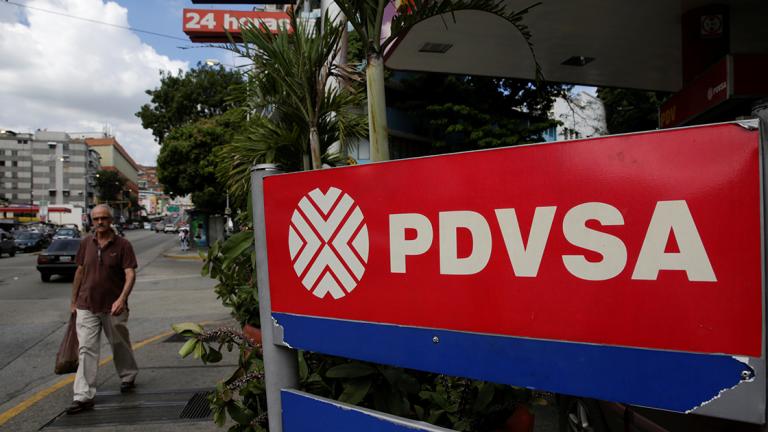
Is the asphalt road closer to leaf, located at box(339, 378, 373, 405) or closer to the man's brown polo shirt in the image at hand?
the man's brown polo shirt

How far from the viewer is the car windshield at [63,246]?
52.7ft

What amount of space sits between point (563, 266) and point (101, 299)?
476 cm

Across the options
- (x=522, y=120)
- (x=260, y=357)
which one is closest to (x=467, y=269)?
(x=260, y=357)

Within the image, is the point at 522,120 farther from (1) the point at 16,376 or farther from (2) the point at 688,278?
(2) the point at 688,278

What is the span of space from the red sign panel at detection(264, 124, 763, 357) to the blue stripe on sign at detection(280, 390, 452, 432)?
0.86 ft

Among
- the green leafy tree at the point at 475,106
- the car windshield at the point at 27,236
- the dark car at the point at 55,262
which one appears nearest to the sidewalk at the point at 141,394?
the green leafy tree at the point at 475,106

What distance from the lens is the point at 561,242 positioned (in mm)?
1218

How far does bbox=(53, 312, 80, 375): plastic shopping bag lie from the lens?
15.5ft

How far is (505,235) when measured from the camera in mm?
1287

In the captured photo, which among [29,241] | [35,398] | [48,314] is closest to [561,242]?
[35,398]

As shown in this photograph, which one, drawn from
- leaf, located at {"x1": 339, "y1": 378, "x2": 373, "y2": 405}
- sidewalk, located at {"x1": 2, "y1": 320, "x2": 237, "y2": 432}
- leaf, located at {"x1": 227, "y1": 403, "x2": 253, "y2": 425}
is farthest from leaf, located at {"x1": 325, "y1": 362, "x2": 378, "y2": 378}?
sidewalk, located at {"x1": 2, "y1": 320, "x2": 237, "y2": 432}

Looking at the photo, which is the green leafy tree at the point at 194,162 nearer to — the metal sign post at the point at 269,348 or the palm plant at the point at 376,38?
the palm plant at the point at 376,38

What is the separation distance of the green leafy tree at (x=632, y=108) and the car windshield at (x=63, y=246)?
55.2ft

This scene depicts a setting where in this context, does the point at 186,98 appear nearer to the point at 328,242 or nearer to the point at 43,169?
the point at 328,242
